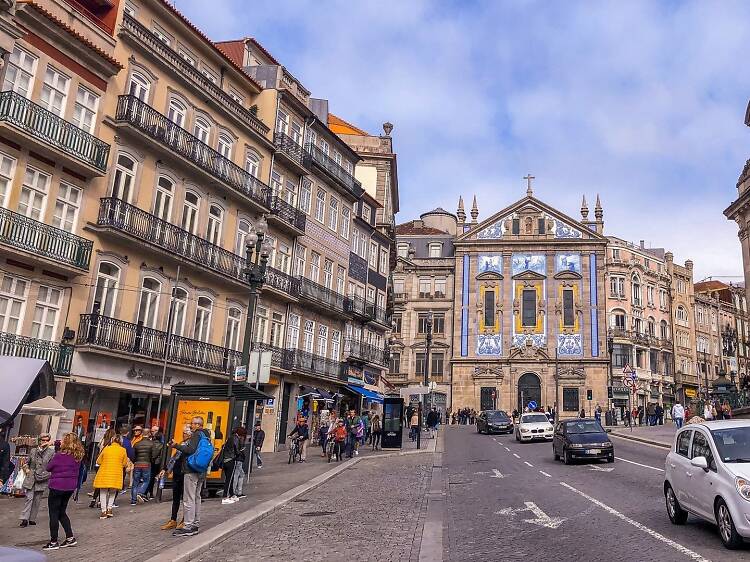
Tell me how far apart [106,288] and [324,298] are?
1457cm

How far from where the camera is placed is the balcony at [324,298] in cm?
3281

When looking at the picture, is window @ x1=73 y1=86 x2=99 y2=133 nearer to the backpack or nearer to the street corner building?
the backpack

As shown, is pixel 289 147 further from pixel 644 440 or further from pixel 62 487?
pixel 62 487

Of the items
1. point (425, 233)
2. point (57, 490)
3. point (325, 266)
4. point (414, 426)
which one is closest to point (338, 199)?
point (325, 266)

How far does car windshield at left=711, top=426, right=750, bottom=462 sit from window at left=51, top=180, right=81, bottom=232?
703 inches

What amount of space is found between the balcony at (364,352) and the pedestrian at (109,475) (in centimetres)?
2502

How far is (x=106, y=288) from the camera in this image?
21.4m

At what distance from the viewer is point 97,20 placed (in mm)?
21531

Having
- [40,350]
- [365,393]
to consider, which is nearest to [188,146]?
[40,350]

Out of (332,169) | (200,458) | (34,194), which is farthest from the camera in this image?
(332,169)

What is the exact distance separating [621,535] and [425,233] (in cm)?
6406

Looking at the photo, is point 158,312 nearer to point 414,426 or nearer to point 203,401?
point 203,401

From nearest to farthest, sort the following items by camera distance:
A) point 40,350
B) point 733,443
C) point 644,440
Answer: point 733,443 → point 40,350 → point 644,440

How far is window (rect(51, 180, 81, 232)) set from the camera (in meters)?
19.7
